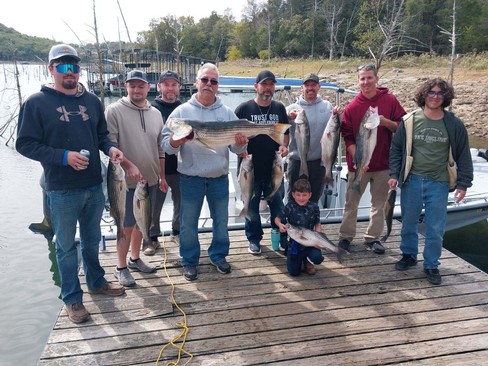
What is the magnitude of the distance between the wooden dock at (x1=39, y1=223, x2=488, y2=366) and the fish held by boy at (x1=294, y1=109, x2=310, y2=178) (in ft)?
4.17

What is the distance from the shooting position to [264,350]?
332cm

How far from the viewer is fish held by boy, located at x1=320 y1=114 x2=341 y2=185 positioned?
4.56m

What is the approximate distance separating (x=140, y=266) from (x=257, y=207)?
5.19 ft

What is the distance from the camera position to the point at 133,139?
13.4 ft

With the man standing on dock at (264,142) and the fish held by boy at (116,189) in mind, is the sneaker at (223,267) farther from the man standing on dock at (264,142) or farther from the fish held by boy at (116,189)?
the fish held by boy at (116,189)

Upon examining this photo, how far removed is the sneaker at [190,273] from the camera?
445cm

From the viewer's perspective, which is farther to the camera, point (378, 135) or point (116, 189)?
point (378, 135)

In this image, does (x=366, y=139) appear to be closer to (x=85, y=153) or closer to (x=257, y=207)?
(x=257, y=207)

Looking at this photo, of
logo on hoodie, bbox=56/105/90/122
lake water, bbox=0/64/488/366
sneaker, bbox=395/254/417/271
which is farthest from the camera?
lake water, bbox=0/64/488/366

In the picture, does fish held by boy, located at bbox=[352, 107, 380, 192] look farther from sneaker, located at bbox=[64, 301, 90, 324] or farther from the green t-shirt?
sneaker, located at bbox=[64, 301, 90, 324]

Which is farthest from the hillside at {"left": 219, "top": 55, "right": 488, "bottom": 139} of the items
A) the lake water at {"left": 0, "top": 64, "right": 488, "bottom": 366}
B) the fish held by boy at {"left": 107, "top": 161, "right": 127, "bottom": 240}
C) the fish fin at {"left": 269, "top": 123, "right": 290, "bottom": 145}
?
the fish held by boy at {"left": 107, "top": 161, "right": 127, "bottom": 240}

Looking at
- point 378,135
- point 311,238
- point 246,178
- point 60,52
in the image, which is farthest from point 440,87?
point 60,52

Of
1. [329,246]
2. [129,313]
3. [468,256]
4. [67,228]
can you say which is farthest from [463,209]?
[67,228]

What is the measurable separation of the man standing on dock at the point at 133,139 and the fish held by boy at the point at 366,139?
228cm
